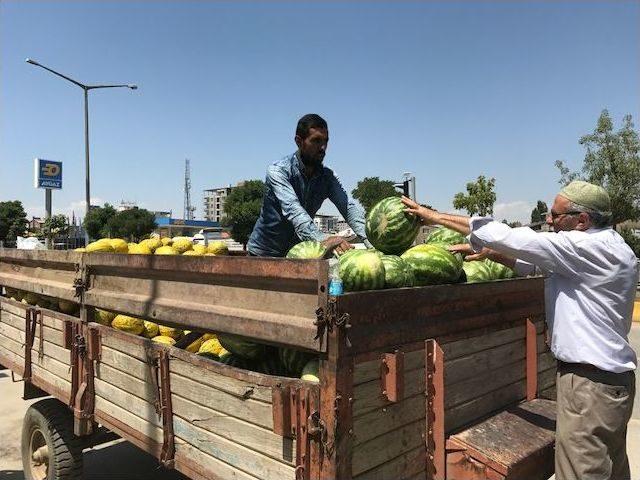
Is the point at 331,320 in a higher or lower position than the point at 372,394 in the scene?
higher

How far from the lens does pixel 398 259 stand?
265cm

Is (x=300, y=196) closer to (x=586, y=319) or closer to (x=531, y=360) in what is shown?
(x=531, y=360)

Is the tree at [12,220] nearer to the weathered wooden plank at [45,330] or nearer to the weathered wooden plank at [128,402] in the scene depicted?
the weathered wooden plank at [45,330]

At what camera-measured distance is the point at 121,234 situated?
52875 millimetres

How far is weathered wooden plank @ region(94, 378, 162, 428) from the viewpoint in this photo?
2741 millimetres

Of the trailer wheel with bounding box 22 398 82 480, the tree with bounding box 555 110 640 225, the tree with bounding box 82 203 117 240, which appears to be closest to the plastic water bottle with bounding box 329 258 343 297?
the trailer wheel with bounding box 22 398 82 480

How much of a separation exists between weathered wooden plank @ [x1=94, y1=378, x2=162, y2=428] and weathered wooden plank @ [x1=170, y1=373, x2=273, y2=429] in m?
0.29

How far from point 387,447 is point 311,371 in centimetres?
44

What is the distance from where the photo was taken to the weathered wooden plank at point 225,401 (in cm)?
209

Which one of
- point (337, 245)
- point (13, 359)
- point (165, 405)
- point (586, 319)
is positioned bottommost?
point (13, 359)

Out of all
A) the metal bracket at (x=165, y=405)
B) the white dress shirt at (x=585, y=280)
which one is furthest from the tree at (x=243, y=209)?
the white dress shirt at (x=585, y=280)

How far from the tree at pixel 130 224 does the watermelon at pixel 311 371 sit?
51687mm

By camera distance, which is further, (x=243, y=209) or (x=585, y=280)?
(x=243, y=209)

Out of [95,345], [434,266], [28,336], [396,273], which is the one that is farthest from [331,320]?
[28,336]
